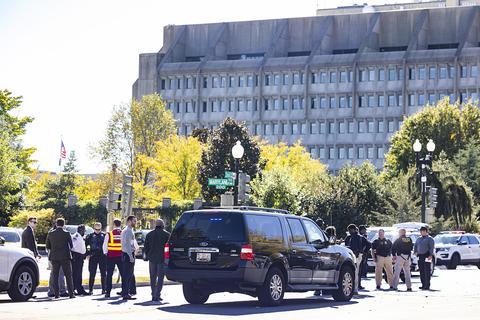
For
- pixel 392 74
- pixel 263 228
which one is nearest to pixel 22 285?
pixel 263 228

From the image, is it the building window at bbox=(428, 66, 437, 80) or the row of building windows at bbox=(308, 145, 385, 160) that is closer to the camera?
the building window at bbox=(428, 66, 437, 80)

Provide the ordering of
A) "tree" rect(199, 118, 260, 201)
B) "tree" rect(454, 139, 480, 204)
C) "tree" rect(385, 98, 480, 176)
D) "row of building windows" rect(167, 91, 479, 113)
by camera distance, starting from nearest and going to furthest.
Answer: "tree" rect(454, 139, 480, 204) < "tree" rect(199, 118, 260, 201) < "tree" rect(385, 98, 480, 176) < "row of building windows" rect(167, 91, 479, 113)

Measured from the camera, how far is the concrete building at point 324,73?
124 metres

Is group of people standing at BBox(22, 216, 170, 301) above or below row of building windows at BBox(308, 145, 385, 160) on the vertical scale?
below

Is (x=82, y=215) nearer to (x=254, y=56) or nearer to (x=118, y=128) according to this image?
(x=118, y=128)

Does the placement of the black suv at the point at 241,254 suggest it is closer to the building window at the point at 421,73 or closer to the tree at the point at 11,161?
the tree at the point at 11,161

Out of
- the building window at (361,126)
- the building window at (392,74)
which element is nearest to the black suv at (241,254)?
the building window at (392,74)

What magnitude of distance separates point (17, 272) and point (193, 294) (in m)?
3.38

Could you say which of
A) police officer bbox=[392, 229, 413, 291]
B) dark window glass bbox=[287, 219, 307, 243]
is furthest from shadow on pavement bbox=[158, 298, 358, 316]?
police officer bbox=[392, 229, 413, 291]

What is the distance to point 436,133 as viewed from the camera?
86438 millimetres

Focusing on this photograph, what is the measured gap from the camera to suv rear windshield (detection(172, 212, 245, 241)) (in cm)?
2125

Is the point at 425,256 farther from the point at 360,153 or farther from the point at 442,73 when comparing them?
the point at 360,153

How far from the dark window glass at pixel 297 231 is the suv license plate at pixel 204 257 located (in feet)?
6.70

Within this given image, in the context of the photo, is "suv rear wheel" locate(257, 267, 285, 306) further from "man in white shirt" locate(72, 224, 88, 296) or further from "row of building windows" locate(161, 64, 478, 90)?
"row of building windows" locate(161, 64, 478, 90)
